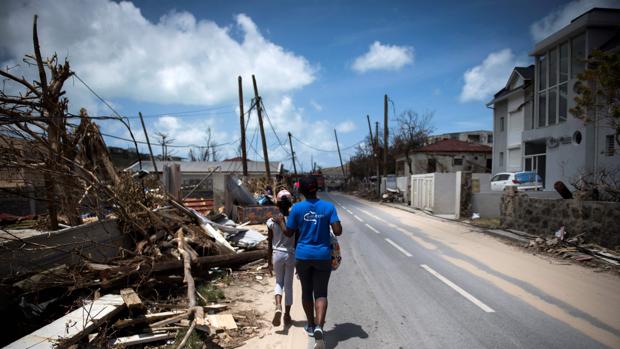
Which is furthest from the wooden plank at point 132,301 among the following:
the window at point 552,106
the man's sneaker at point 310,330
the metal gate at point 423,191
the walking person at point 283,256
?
the window at point 552,106

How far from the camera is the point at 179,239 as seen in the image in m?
7.95

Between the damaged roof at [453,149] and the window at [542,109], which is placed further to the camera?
the damaged roof at [453,149]

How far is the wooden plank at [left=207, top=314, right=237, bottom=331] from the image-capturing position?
16.7ft

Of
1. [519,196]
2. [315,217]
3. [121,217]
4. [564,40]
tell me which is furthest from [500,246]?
[564,40]

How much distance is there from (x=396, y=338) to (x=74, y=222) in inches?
236

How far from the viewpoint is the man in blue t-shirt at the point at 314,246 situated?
4.38 metres

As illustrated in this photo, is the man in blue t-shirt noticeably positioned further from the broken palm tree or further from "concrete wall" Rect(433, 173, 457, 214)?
"concrete wall" Rect(433, 173, 457, 214)

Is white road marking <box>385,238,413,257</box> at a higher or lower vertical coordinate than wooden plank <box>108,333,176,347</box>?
lower

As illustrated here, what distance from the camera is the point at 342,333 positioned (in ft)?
16.0

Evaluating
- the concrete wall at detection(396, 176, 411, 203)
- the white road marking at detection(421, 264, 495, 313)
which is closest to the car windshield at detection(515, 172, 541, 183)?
the concrete wall at detection(396, 176, 411, 203)

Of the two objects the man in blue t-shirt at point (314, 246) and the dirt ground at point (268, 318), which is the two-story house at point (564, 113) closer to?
the dirt ground at point (268, 318)

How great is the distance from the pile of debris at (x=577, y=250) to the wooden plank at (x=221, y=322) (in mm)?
8040

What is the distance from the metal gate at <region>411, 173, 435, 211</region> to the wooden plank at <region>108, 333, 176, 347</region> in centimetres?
2099

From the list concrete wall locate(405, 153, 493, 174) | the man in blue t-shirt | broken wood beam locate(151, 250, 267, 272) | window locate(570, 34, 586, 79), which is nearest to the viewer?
the man in blue t-shirt
